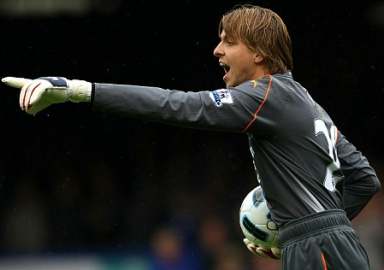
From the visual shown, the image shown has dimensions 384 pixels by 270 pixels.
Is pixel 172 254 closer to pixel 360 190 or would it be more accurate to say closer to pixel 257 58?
pixel 360 190

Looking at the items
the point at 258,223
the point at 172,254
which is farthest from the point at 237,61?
the point at 172,254

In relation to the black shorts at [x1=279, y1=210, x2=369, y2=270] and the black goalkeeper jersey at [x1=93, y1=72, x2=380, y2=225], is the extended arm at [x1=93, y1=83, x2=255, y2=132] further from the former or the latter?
the black shorts at [x1=279, y1=210, x2=369, y2=270]

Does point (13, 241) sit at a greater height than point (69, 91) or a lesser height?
lesser

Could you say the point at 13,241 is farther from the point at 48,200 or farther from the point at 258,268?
the point at 258,268

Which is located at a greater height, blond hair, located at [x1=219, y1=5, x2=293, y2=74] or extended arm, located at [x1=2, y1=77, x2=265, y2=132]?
blond hair, located at [x1=219, y1=5, x2=293, y2=74]

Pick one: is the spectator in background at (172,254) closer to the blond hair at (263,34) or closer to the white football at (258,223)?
the white football at (258,223)

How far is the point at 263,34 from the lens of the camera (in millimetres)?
4473

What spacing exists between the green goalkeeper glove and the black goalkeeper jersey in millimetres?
59

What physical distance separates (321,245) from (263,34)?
0.90 meters

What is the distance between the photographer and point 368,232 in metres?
8.71

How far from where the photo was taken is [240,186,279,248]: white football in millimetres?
4621

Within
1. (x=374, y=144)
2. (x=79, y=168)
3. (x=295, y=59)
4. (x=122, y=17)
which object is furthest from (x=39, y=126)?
(x=374, y=144)

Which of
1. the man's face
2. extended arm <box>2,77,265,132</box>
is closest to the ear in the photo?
the man's face

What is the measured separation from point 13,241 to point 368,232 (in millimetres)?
2971
